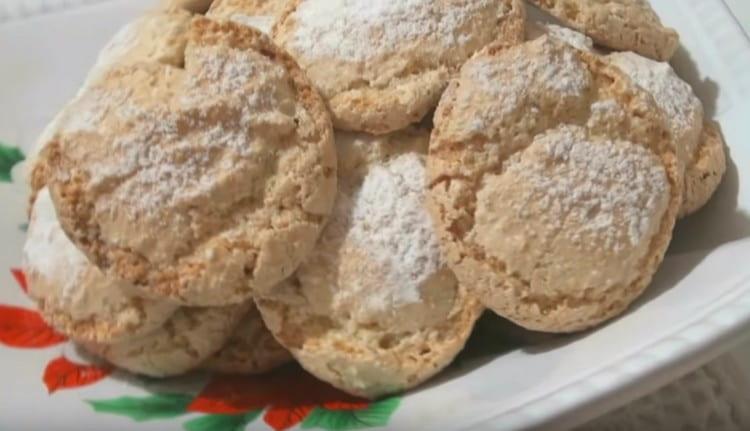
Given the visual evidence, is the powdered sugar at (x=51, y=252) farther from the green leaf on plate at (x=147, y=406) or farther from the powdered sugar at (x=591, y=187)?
the powdered sugar at (x=591, y=187)

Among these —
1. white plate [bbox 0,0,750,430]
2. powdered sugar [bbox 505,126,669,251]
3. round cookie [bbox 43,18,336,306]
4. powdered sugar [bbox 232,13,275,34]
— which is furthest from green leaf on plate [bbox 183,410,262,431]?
powdered sugar [bbox 232,13,275,34]

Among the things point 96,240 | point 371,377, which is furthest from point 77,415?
point 371,377

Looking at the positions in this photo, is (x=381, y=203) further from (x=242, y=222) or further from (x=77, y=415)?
(x=77, y=415)

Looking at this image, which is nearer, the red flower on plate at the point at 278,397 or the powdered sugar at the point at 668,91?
the red flower on plate at the point at 278,397

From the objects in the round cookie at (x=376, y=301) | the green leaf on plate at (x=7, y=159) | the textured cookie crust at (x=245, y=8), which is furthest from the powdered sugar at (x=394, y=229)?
the green leaf on plate at (x=7, y=159)

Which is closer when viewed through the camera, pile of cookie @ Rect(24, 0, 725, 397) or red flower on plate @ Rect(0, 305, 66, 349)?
pile of cookie @ Rect(24, 0, 725, 397)

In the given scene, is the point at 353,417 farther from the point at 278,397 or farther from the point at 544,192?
the point at 544,192

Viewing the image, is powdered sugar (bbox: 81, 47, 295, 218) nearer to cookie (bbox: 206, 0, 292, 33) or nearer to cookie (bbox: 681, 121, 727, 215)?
cookie (bbox: 206, 0, 292, 33)
